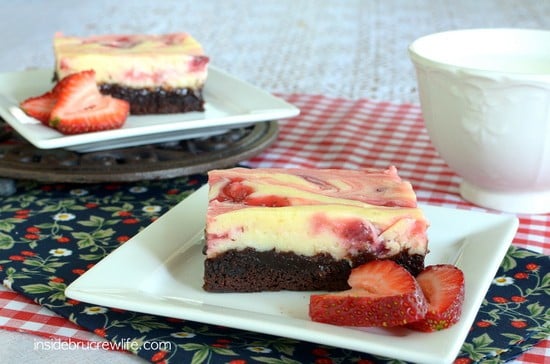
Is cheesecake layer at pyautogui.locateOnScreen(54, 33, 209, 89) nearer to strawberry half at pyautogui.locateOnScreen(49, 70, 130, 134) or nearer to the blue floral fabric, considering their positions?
strawberry half at pyautogui.locateOnScreen(49, 70, 130, 134)

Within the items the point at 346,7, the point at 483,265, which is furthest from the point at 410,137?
the point at 346,7

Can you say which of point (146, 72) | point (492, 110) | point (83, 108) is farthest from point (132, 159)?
point (492, 110)

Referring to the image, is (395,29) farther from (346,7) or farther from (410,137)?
(410,137)

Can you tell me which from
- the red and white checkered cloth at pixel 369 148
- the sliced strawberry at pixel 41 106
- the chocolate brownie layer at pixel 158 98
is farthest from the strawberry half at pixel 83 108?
the red and white checkered cloth at pixel 369 148

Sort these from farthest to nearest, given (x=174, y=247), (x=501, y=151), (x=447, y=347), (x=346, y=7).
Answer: (x=346, y=7) → (x=501, y=151) → (x=174, y=247) → (x=447, y=347)

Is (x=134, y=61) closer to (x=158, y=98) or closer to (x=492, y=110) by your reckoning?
(x=158, y=98)

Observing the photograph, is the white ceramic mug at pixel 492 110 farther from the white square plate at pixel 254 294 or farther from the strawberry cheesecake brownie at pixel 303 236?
the strawberry cheesecake brownie at pixel 303 236
